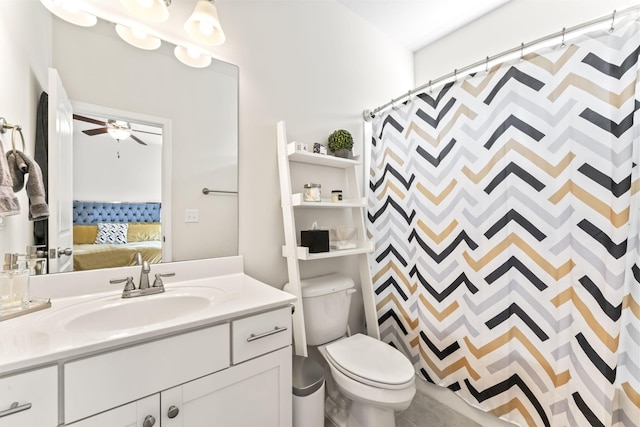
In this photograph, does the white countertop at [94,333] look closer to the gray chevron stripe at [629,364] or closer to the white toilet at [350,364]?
the white toilet at [350,364]

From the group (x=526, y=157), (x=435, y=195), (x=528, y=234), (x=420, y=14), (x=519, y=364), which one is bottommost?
(x=519, y=364)

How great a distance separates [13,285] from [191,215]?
619 mm

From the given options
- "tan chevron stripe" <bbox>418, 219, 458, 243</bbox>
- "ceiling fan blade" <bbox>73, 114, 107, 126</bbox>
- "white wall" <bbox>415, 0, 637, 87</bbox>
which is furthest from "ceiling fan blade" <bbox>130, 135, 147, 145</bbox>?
"white wall" <bbox>415, 0, 637, 87</bbox>

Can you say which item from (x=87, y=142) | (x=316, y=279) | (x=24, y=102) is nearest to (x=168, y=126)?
(x=87, y=142)

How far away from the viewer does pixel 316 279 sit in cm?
166

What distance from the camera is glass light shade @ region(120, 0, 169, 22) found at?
1.11 metres

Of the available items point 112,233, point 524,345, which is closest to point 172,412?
point 112,233

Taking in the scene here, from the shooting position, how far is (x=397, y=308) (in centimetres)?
189

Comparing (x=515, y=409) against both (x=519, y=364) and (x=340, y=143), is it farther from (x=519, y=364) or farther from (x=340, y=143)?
(x=340, y=143)

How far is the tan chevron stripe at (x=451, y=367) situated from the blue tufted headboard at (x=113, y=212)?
5.62 feet

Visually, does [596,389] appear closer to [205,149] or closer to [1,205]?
[205,149]

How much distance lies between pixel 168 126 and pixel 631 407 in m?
2.29

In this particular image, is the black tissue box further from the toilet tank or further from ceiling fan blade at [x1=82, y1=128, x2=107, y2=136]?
ceiling fan blade at [x1=82, y1=128, x2=107, y2=136]

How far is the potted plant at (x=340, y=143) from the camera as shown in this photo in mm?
1736
